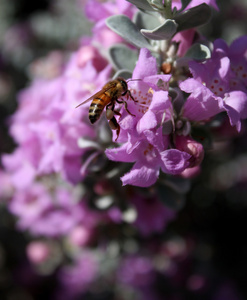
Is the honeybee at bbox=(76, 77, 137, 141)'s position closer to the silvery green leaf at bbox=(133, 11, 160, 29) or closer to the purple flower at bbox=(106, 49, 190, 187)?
the purple flower at bbox=(106, 49, 190, 187)

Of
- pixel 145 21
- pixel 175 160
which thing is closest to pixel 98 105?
pixel 175 160

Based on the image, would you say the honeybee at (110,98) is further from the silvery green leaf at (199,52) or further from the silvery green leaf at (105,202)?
the silvery green leaf at (105,202)

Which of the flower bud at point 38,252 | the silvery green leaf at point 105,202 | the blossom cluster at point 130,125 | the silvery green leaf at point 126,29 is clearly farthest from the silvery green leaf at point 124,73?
the flower bud at point 38,252

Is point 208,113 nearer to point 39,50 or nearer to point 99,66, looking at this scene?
point 99,66

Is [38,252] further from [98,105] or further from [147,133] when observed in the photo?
[147,133]

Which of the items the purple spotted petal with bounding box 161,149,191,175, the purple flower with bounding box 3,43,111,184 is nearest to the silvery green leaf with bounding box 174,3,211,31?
the purple flower with bounding box 3,43,111,184

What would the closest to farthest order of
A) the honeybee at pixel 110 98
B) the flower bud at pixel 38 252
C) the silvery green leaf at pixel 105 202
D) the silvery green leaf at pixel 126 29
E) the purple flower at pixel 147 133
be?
the purple flower at pixel 147 133
the honeybee at pixel 110 98
the silvery green leaf at pixel 126 29
the silvery green leaf at pixel 105 202
the flower bud at pixel 38 252
